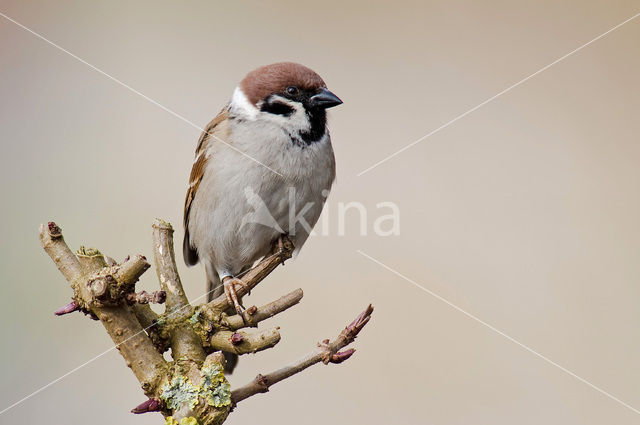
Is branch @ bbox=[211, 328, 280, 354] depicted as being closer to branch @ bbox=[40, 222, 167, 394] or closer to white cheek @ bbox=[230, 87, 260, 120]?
branch @ bbox=[40, 222, 167, 394]

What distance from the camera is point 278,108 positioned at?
2438 millimetres

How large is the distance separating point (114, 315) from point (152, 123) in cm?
235

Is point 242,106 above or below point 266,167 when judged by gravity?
above

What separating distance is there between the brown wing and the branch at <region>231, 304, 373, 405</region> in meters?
1.29

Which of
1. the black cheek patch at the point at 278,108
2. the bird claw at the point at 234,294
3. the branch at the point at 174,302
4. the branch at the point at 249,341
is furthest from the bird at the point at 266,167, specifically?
the branch at the point at 249,341

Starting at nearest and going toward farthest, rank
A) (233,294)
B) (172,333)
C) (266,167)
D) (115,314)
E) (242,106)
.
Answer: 1. (115,314)
2. (172,333)
3. (233,294)
4. (266,167)
5. (242,106)

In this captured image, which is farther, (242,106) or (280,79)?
(242,106)

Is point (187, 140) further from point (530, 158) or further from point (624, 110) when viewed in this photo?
point (624, 110)

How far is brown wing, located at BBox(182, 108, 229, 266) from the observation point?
259 cm

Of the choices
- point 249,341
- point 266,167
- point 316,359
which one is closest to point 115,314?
point 249,341

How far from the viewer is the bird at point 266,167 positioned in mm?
2371

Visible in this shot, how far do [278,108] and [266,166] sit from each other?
0.75 feet

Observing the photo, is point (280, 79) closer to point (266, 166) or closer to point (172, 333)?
point (266, 166)

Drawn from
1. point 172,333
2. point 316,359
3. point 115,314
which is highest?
point 115,314
